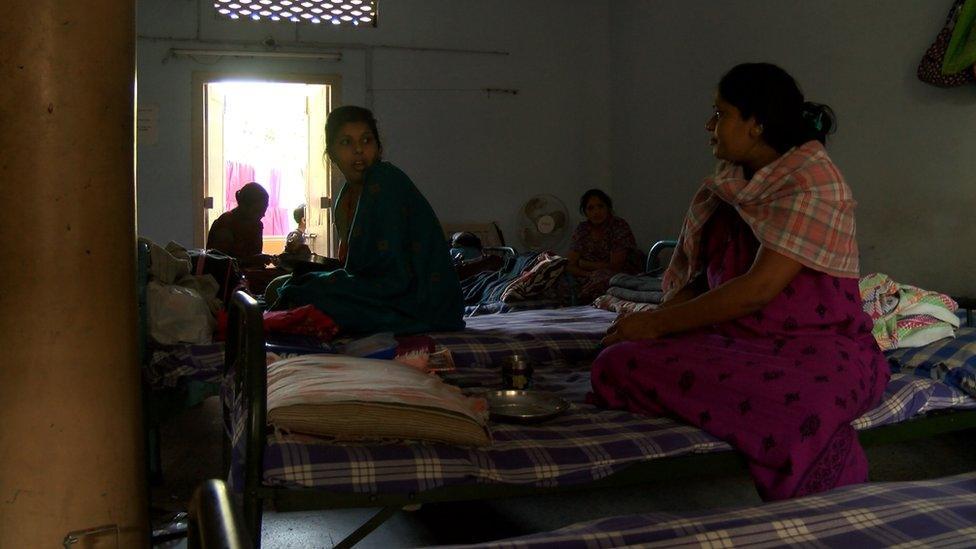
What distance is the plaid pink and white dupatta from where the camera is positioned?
2371 millimetres

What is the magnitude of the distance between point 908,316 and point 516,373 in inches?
57.5

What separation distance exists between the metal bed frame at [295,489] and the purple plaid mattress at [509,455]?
0.02 meters

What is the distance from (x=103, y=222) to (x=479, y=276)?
5534mm

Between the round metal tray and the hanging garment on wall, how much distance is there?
287 cm

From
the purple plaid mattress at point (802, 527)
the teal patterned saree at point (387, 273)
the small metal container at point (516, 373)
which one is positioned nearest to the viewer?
the purple plaid mattress at point (802, 527)

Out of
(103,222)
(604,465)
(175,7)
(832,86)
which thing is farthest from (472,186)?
(103,222)

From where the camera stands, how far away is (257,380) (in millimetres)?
1881

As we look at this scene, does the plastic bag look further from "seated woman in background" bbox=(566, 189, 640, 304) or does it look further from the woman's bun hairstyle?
"seated woman in background" bbox=(566, 189, 640, 304)

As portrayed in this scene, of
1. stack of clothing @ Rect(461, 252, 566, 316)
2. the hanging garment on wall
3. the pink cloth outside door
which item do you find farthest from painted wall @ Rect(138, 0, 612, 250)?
the pink cloth outside door

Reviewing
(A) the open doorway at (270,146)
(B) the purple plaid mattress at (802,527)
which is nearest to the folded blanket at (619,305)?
(B) the purple plaid mattress at (802,527)

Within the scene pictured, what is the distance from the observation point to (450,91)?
8.07m

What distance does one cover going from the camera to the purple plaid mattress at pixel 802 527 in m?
1.23

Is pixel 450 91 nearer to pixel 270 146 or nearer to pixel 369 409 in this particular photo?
pixel 270 146

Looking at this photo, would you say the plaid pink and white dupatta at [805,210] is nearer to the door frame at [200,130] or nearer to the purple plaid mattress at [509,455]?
the purple plaid mattress at [509,455]
